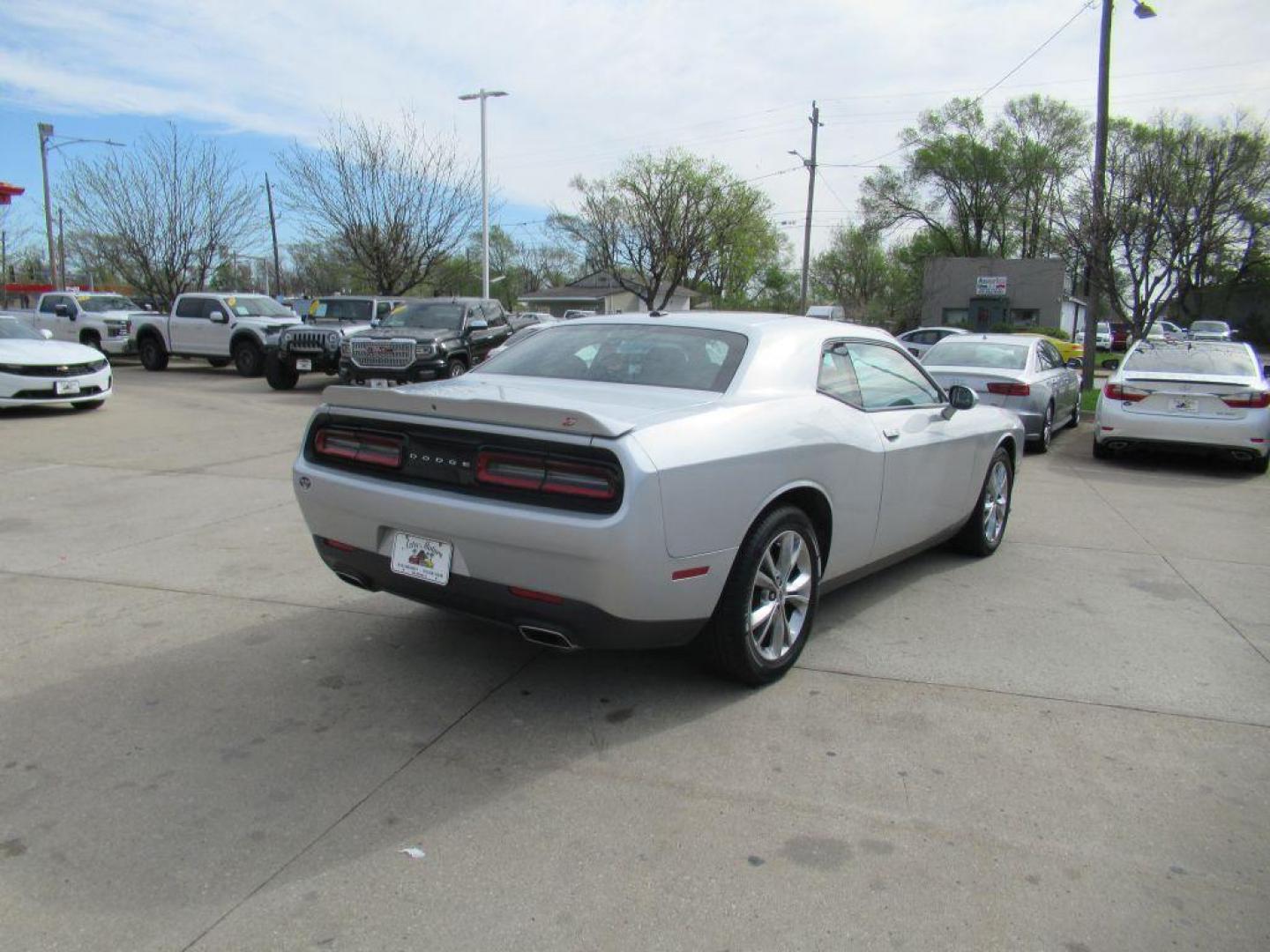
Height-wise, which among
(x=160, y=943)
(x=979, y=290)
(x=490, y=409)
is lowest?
(x=160, y=943)

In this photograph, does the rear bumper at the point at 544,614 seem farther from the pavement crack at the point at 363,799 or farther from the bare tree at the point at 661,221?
the bare tree at the point at 661,221

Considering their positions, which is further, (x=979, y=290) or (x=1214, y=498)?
(x=979, y=290)

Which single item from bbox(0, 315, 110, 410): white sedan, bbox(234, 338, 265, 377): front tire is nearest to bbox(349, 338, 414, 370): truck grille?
bbox(0, 315, 110, 410): white sedan

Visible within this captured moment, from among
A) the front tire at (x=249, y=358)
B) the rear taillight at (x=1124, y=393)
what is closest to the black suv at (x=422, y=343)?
the front tire at (x=249, y=358)

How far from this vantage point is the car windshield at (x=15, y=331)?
13156mm

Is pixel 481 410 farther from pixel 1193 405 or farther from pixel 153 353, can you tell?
pixel 153 353

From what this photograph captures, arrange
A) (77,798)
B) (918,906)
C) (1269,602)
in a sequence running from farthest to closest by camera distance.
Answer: (1269,602)
(77,798)
(918,906)

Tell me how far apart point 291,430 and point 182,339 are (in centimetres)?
1132

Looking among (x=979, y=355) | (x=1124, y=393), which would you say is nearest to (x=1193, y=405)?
(x=1124, y=393)

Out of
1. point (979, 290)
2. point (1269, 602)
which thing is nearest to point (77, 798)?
point (1269, 602)

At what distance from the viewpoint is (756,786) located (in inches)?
122

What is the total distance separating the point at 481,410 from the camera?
11.0 feet

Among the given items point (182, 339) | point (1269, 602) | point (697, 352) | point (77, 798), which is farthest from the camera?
point (182, 339)

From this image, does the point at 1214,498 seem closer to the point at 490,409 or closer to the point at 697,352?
A: the point at 697,352
